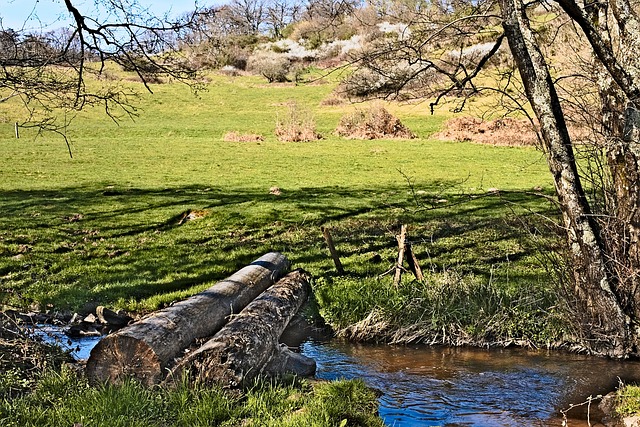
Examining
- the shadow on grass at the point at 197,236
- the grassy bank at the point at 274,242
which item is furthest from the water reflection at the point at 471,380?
the shadow on grass at the point at 197,236

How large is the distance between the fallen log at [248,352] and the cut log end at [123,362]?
244 millimetres

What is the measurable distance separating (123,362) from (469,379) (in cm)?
368

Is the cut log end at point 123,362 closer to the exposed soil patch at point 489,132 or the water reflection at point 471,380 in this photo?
the water reflection at point 471,380

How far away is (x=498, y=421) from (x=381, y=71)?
171 inches

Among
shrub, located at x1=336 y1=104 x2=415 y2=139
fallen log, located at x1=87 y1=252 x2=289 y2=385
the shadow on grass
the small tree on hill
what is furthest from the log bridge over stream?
shrub, located at x1=336 y1=104 x2=415 y2=139

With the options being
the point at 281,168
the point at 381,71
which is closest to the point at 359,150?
the point at 281,168

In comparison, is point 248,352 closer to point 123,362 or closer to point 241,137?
point 123,362

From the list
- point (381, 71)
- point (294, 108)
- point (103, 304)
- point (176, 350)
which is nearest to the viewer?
point (176, 350)

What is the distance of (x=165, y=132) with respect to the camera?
43000mm

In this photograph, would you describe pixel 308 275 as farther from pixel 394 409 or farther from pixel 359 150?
pixel 359 150

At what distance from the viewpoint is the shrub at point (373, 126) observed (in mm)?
40125

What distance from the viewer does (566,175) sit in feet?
24.6

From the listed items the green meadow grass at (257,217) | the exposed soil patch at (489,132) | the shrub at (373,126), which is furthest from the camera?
the shrub at (373,126)

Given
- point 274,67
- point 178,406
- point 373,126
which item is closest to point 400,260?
point 178,406
